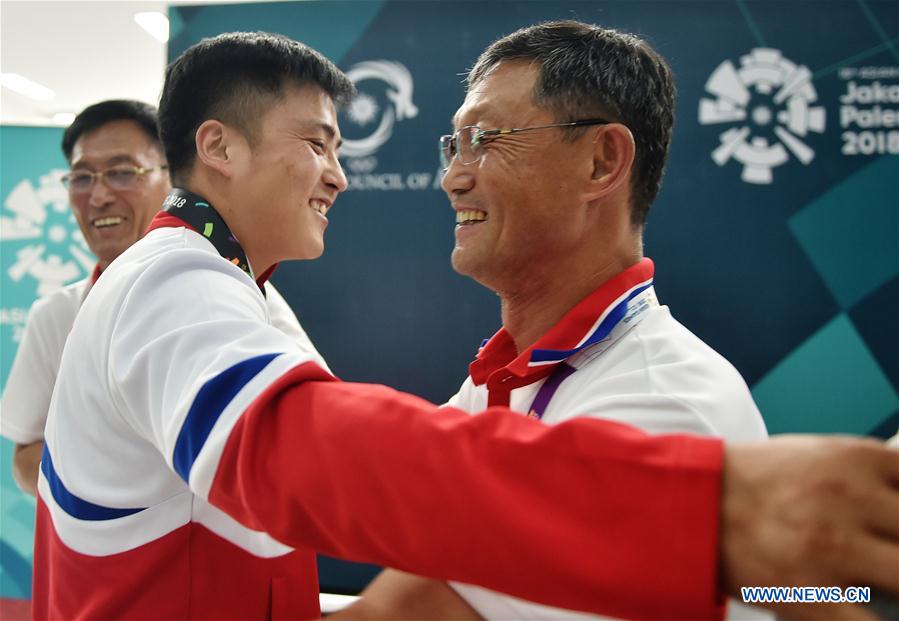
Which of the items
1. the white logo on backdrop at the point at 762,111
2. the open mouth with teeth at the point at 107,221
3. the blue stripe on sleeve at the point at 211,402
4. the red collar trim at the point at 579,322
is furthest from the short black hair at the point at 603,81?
the open mouth with teeth at the point at 107,221

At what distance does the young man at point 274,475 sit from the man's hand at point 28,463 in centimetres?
134

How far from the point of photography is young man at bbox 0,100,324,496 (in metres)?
2.49

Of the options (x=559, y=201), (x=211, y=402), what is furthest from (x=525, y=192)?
(x=211, y=402)

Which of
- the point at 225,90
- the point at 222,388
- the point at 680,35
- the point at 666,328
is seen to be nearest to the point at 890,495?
the point at 222,388

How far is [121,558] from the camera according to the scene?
1.09m

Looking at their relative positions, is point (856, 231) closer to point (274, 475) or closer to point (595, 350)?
point (595, 350)

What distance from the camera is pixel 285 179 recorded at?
1.55m

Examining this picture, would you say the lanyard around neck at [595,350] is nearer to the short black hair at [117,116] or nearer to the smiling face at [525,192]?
the smiling face at [525,192]

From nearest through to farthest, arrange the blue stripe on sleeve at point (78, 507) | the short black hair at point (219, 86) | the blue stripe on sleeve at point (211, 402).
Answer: the blue stripe on sleeve at point (211, 402)
the blue stripe on sleeve at point (78, 507)
the short black hair at point (219, 86)

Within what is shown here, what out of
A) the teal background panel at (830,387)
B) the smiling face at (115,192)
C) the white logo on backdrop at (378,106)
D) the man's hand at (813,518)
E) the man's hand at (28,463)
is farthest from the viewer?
the white logo on backdrop at (378,106)

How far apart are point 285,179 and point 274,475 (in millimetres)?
1046

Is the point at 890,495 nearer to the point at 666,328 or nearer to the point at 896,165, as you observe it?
the point at 666,328

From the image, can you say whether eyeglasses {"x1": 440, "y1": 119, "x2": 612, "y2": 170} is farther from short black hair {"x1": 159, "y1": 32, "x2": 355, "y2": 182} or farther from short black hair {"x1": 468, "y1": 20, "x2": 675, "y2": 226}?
short black hair {"x1": 159, "y1": 32, "x2": 355, "y2": 182}

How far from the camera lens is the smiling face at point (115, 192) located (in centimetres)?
264
